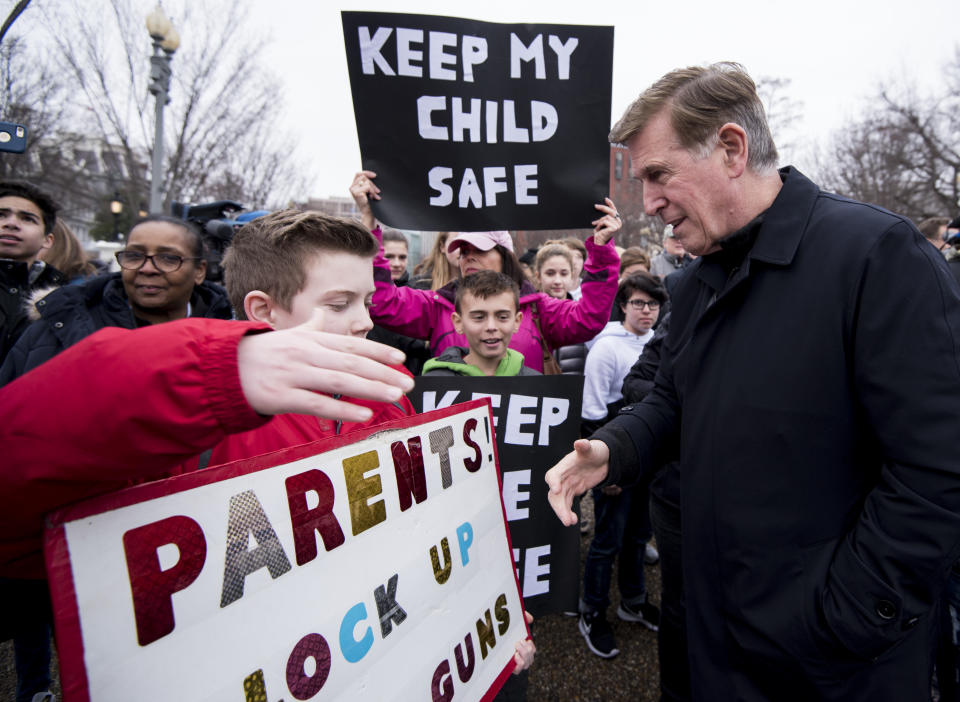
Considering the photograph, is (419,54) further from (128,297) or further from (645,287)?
(645,287)

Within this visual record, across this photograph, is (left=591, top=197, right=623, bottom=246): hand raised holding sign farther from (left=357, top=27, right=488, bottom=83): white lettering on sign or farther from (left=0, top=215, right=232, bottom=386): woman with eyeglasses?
(left=0, top=215, right=232, bottom=386): woman with eyeglasses

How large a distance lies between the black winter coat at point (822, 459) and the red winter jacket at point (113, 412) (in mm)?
1244

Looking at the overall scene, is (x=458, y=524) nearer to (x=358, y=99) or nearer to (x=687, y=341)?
(x=687, y=341)

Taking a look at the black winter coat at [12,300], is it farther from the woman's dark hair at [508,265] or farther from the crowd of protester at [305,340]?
the woman's dark hair at [508,265]

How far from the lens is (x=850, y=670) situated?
4.35 ft

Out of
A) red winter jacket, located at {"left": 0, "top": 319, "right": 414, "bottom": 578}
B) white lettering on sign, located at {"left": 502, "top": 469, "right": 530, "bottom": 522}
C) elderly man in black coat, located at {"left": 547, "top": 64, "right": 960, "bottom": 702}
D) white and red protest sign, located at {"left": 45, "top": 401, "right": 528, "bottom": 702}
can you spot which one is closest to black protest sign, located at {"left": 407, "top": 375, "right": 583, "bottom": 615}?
white lettering on sign, located at {"left": 502, "top": 469, "right": 530, "bottom": 522}

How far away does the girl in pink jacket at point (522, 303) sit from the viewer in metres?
2.86

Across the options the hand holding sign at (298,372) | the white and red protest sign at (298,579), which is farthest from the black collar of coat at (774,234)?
the hand holding sign at (298,372)

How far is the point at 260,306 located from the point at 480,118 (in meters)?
1.65

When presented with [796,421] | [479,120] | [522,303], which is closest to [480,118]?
[479,120]

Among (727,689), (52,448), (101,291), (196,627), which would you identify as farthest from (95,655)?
(101,291)

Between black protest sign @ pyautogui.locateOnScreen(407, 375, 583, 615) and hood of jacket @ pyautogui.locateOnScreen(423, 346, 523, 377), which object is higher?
hood of jacket @ pyautogui.locateOnScreen(423, 346, 523, 377)

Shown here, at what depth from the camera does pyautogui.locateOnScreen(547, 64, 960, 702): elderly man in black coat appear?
47.0 inches

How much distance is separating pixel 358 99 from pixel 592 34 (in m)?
1.20
